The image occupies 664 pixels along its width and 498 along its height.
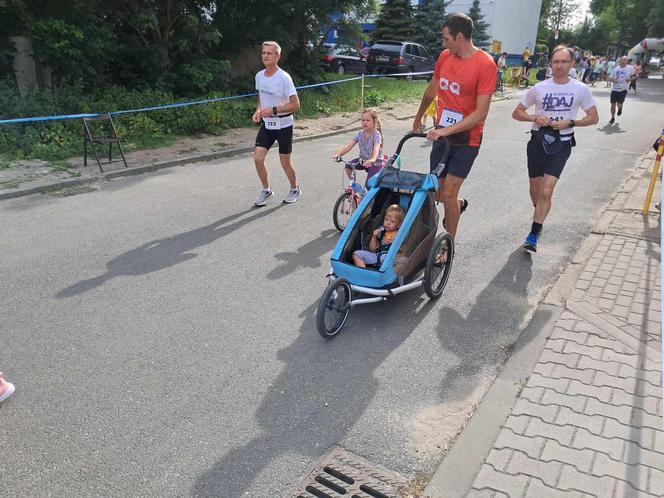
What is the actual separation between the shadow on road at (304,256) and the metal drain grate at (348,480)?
2414mm

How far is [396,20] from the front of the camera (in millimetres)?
33312

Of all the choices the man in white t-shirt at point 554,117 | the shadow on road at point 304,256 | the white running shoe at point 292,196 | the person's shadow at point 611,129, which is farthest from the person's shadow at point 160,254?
the person's shadow at point 611,129

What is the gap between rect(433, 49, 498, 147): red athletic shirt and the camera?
179 inches

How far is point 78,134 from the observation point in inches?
405

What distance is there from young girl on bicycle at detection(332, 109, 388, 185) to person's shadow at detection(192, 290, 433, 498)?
6.43 ft

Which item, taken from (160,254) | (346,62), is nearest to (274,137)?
(160,254)

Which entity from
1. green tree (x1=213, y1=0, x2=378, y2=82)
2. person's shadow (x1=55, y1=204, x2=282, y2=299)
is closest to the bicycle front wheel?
person's shadow (x1=55, y1=204, x2=282, y2=299)

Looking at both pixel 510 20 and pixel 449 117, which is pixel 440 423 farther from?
pixel 510 20

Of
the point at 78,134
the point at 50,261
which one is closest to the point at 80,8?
the point at 78,134

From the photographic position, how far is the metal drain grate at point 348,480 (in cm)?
261

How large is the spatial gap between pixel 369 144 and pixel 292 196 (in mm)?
1755

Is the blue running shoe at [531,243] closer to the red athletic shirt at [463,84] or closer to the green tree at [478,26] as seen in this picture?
the red athletic shirt at [463,84]

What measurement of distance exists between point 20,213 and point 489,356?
6.05 m

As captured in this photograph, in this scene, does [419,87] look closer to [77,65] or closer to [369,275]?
[77,65]
